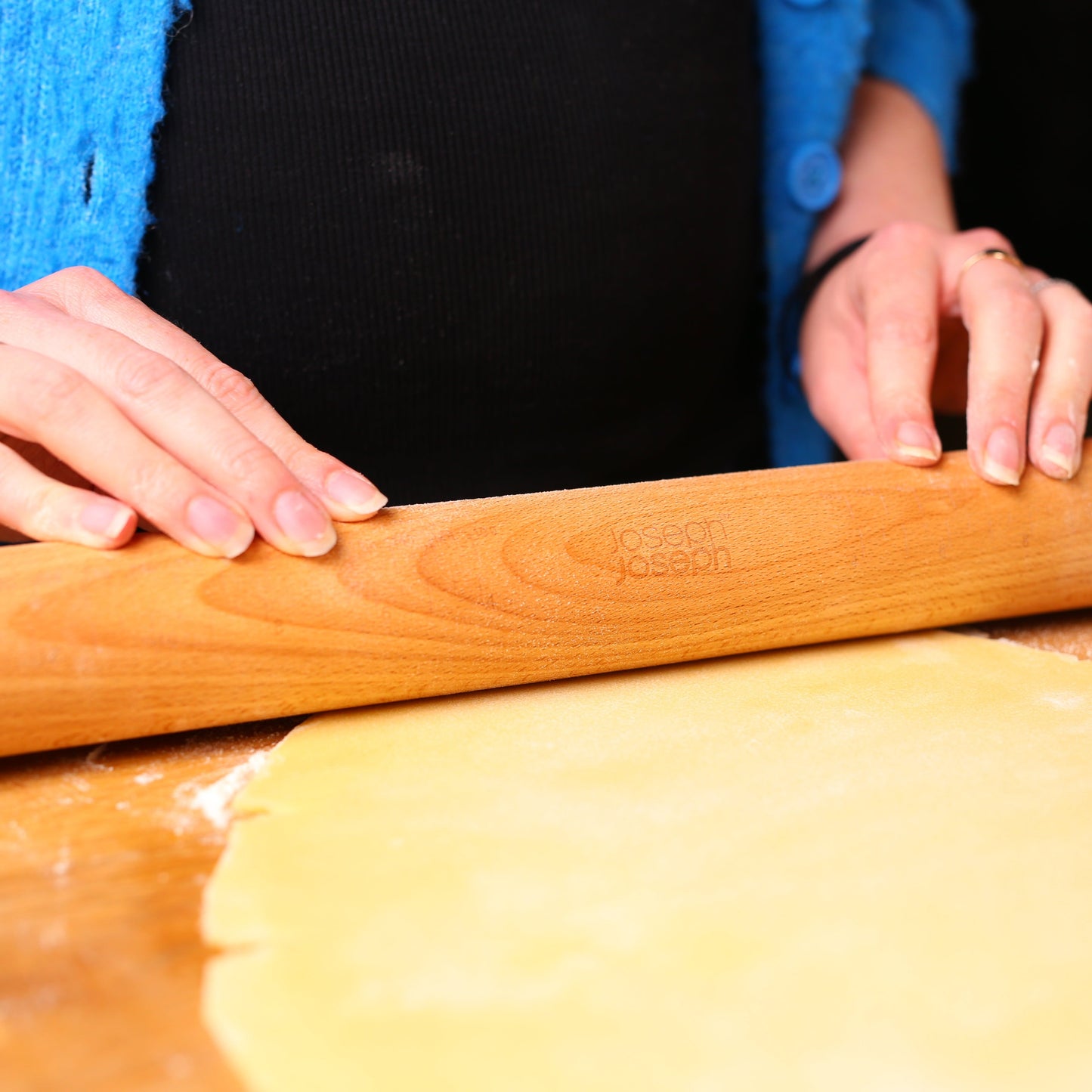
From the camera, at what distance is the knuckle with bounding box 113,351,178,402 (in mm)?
664

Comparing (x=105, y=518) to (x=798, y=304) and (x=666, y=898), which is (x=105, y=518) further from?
(x=798, y=304)

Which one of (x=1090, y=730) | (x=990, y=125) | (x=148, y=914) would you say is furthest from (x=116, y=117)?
(x=990, y=125)

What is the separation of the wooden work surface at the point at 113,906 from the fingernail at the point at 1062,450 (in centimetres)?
68

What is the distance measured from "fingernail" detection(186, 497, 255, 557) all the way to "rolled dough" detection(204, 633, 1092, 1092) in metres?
0.14

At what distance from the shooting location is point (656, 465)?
1183 millimetres

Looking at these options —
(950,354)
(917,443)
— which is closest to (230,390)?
(917,443)

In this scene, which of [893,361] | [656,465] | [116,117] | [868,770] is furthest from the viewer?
[656,465]

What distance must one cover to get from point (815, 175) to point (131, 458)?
944 mm

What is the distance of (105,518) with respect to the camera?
63 cm

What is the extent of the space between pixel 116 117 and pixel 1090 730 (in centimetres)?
87

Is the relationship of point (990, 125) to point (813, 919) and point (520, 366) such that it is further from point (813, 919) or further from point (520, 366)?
point (813, 919)

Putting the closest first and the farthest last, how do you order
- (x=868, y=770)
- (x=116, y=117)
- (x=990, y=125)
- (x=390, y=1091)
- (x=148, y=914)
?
(x=390, y=1091)
(x=148, y=914)
(x=868, y=770)
(x=116, y=117)
(x=990, y=125)

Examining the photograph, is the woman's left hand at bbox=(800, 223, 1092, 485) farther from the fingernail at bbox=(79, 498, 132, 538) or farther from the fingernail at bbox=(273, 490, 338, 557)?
the fingernail at bbox=(79, 498, 132, 538)

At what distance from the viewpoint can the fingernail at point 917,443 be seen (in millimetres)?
842
